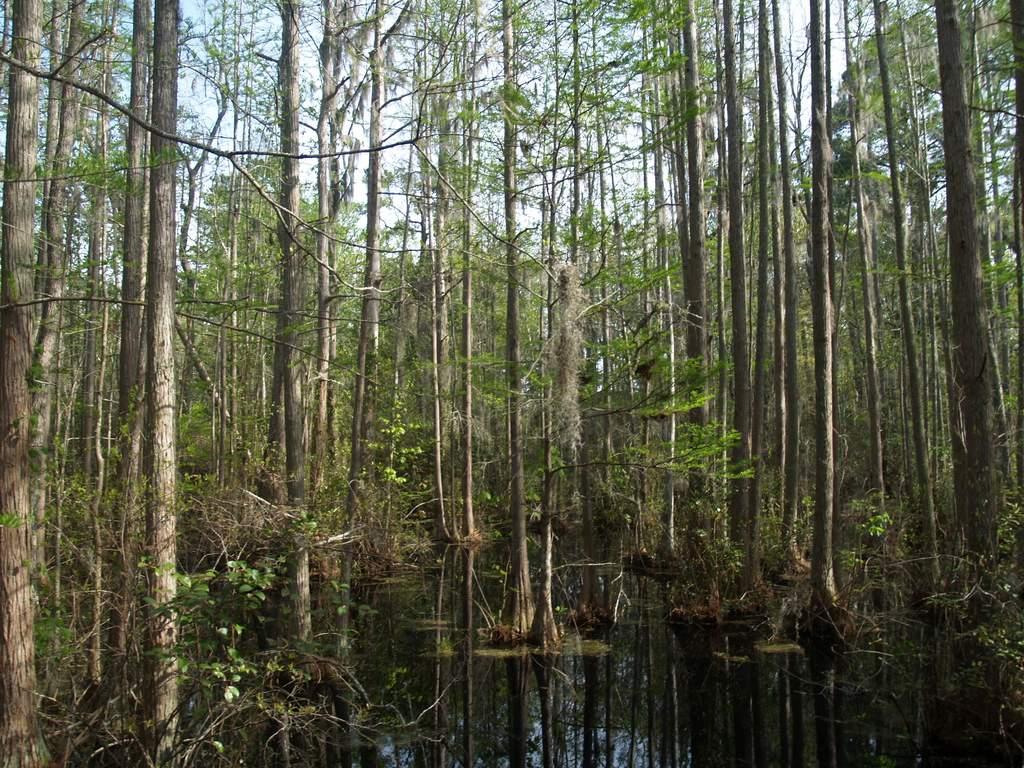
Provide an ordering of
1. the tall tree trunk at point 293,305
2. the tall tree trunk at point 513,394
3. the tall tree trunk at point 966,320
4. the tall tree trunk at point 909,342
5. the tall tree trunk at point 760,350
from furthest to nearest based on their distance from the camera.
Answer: the tall tree trunk at point 909,342 < the tall tree trunk at point 760,350 < the tall tree trunk at point 513,394 < the tall tree trunk at point 293,305 < the tall tree trunk at point 966,320

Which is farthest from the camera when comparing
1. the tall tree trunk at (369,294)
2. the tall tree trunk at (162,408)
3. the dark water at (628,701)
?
the tall tree trunk at (369,294)

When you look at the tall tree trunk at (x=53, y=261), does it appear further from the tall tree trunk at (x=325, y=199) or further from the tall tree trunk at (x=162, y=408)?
the tall tree trunk at (x=325, y=199)

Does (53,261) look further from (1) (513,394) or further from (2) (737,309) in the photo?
(2) (737,309)

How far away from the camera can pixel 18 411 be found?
4.96 metres

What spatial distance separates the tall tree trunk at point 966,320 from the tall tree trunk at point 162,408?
18.3ft

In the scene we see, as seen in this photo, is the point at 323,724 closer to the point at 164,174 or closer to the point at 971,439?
the point at 164,174

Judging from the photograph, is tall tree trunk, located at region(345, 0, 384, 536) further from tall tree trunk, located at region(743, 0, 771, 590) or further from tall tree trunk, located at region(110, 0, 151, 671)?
tall tree trunk, located at region(743, 0, 771, 590)

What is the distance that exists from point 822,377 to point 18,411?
7.92 metres

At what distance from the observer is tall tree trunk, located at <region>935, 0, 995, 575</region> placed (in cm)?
590

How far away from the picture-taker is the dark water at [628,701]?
6.40 meters

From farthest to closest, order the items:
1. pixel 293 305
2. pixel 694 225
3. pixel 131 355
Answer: pixel 694 225
pixel 131 355
pixel 293 305

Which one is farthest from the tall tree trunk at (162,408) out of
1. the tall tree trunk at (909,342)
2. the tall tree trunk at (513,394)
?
the tall tree trunk at (909,342)

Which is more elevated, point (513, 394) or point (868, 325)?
point (868, 325)

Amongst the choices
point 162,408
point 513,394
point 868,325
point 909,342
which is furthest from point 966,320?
point 868,325
